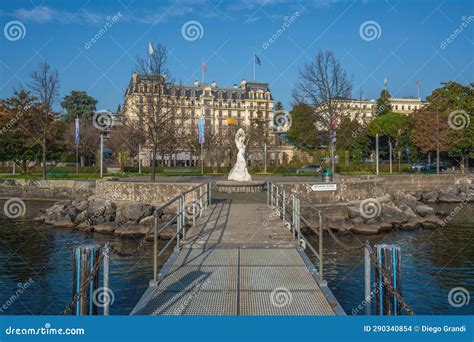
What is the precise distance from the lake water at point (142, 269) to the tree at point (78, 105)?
6785 cm

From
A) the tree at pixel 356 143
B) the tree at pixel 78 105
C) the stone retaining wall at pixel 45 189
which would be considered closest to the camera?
the stone retaining wall at pixel 45 189

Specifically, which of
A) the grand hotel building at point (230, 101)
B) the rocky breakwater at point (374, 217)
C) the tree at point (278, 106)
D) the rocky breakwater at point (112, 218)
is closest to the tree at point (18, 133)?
the rocky breakwater at point (112, 218)

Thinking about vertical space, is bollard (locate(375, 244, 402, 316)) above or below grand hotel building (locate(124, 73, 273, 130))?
below

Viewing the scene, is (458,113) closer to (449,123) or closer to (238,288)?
(449,123)

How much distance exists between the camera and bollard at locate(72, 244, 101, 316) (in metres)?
6.55

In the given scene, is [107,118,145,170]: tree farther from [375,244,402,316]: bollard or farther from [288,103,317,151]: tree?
[375,244,402,316]: bollard

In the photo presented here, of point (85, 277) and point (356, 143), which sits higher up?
point (356, 143)

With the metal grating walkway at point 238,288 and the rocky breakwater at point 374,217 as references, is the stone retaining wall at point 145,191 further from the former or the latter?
the metal grating walkway at point 238,288

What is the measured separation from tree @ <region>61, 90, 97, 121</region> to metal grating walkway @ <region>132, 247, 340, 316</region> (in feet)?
263

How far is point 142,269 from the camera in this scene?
13367 mm

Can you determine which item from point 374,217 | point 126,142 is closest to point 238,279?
point 374,217

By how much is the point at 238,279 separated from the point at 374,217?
14.7 meters

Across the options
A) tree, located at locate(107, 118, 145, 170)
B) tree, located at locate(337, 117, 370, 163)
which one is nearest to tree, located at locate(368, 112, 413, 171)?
tree, located at locate(337, 117, 370, 163)

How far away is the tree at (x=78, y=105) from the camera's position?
84938 millimetres
